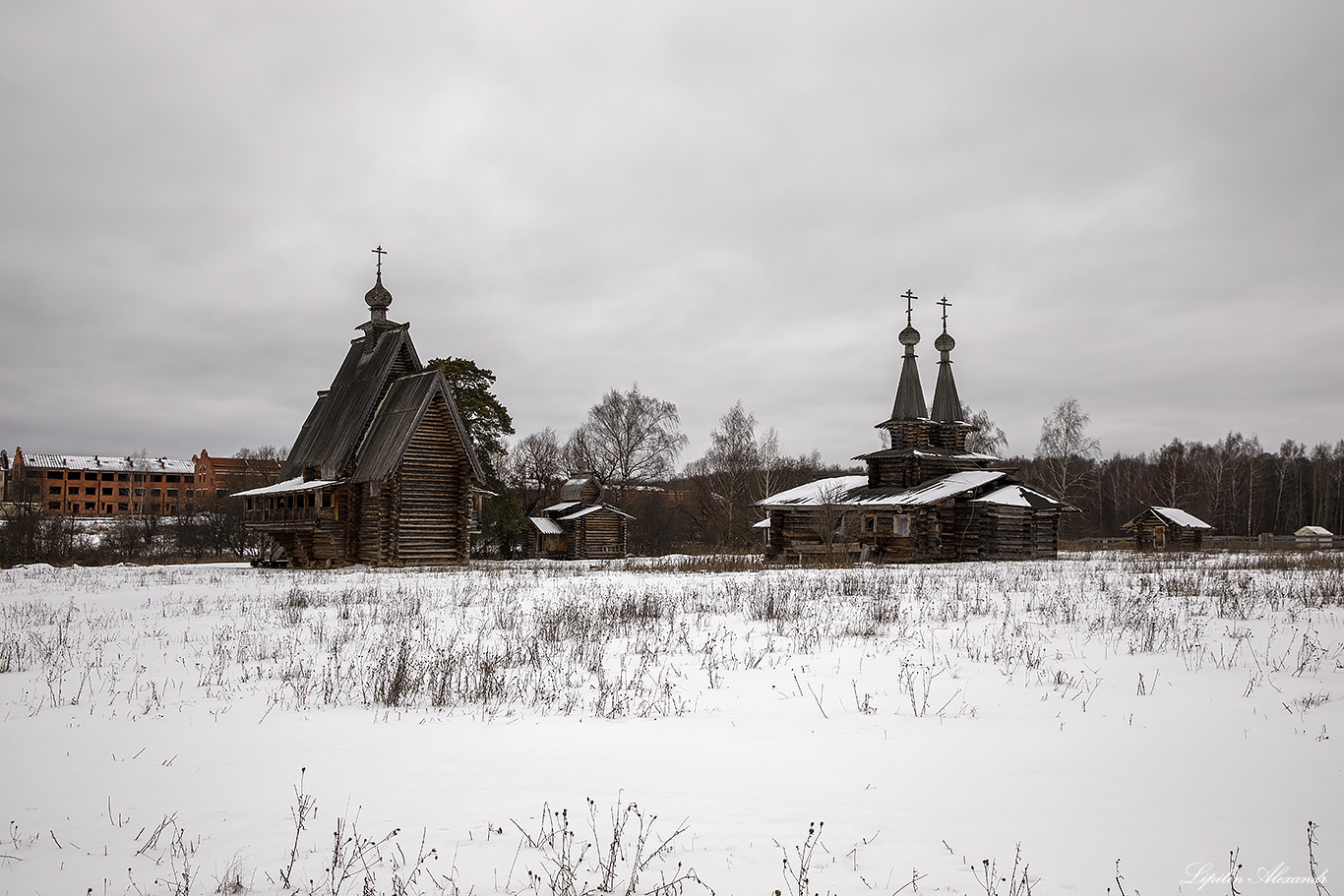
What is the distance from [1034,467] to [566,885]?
81052mm

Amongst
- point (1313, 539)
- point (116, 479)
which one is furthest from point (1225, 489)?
point (116, 479)

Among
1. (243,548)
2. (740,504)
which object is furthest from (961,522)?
(243,548)

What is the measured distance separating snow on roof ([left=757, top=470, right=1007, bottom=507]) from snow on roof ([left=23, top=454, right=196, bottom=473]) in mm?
96311

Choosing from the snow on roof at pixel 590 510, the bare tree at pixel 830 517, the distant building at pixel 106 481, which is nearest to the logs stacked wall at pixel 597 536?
the snow on roof at pixel 590 510

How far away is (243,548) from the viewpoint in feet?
144

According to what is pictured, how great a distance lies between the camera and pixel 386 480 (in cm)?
2800

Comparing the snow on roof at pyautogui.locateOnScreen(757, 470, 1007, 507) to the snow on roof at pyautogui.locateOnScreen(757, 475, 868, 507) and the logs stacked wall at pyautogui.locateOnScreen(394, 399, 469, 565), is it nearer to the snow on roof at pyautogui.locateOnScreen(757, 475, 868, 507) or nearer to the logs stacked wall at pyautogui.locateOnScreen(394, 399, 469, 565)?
the snow on roof at pyautogui.locateOnScreen(757, 475, 868, 507)

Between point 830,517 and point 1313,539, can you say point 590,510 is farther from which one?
point 1313,539

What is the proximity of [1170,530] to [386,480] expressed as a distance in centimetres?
4204

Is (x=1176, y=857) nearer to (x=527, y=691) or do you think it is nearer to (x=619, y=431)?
(x=527, y=691)

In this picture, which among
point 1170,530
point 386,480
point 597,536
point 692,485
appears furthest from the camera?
point 692,485

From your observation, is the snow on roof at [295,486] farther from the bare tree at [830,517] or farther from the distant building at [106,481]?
the distant building at [106,481]

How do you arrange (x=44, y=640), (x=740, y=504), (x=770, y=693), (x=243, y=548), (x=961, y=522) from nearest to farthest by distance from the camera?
(x=770, y=693) → (x=44, y=640) → (x=961, y=522) → (x=243, y=548) → (x=740, y=504)

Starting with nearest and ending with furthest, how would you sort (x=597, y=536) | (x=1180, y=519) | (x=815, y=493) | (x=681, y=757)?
(x=681, y=757) < (x=815, y=493) < (x=1180, y=519) < (x=597, y=536)
